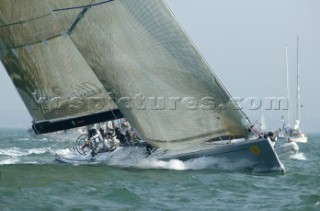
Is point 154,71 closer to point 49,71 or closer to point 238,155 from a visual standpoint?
point 238,155

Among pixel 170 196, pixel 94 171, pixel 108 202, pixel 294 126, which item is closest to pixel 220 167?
pixel 94 171

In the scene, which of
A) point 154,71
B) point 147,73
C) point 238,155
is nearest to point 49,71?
point 147,73

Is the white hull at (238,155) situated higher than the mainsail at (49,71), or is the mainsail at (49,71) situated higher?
the mainsail at (49,71)

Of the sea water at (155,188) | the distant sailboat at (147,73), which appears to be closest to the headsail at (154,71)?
the distant sailboat at (147,73)

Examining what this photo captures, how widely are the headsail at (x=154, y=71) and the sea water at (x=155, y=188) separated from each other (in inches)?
53.3

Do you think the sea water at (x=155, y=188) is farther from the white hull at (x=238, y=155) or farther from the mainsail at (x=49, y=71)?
the mainsail at (x=49, y=71)

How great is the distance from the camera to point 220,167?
23828 millimetres

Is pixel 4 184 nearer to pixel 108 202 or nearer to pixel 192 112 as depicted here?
pixel 108 202

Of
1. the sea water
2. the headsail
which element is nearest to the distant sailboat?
the headsail

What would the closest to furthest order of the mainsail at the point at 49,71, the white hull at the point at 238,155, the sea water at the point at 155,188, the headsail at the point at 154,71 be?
the sea water at the point at 155,188
the headsail at the point at 154,71
the white hull at the point at 238,155
the mainsail at the point at 49,71

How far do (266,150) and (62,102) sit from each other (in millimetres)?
7350

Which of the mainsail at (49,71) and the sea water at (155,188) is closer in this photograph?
the sea water at (155,188)

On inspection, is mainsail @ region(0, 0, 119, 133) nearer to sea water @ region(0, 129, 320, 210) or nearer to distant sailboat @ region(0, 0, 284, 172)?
distant sailboat @ region(0, 0, 284, 172)

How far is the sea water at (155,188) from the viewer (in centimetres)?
1730
